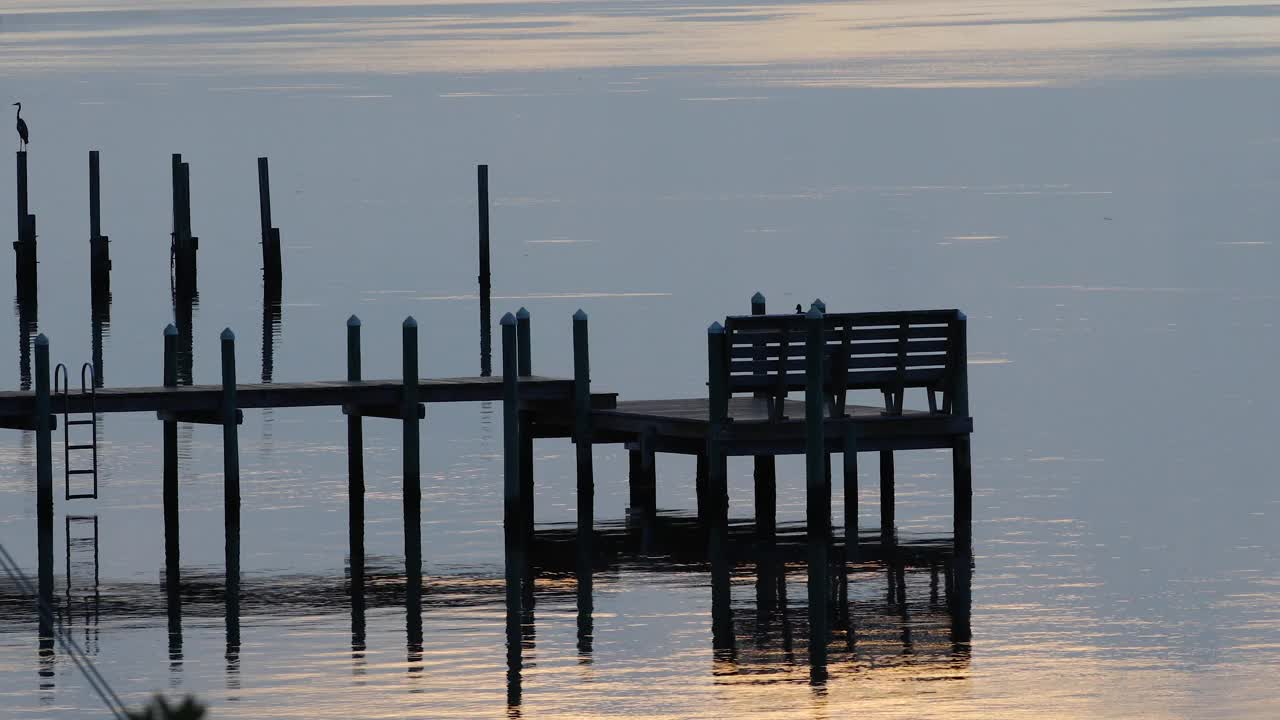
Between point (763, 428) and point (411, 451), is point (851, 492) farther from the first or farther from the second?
point (411, 451)

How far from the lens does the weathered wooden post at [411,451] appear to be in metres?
30.3

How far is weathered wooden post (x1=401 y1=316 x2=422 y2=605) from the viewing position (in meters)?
30.3

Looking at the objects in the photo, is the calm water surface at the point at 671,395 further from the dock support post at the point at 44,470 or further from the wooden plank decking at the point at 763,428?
the wooden plank decking at the point at 763,428

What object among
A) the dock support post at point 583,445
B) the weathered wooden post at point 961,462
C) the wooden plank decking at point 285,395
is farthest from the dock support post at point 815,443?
the wooden plank decking at point 285,395

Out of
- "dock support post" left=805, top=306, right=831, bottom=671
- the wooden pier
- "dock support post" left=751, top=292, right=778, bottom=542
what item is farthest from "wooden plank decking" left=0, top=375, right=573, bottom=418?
"dock support post" left=805, top=306, right=831, bottom=671

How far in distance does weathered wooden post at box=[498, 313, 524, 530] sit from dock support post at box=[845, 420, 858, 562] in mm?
3383

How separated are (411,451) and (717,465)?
11.2 ft

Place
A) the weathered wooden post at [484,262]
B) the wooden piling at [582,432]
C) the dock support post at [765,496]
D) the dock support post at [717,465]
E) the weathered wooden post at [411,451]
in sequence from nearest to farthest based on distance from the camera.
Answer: the dock support post at [717,465] → the weathered wooden post at [411,451] → the wooden piling at [582,432] → the dock support post at [765,496] → the weathered wooden post at [484,262]

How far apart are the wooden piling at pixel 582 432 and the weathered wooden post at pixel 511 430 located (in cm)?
74

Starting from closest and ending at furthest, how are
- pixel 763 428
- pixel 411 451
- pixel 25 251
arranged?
pixel 763 428, pixel 411 451, pixel 25 251

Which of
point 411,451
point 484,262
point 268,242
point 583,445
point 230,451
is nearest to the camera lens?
point 230,451

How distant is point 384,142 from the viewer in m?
136

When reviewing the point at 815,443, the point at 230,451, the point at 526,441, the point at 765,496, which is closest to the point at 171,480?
the point at 230,451

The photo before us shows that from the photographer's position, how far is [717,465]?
98.0ft
